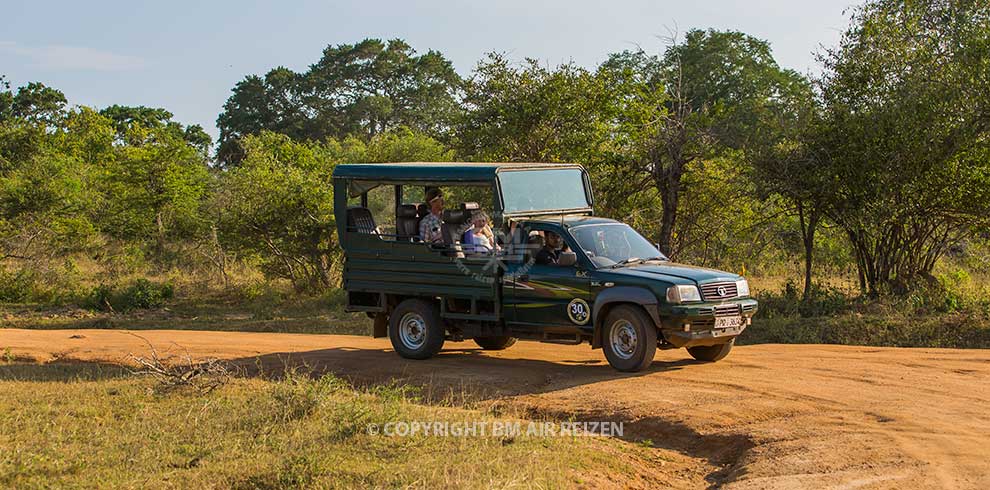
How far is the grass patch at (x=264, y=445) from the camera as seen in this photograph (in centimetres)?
783

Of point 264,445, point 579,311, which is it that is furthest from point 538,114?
point 264,445

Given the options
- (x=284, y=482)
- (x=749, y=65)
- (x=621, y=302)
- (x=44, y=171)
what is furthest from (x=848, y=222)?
(x=749, y=65)

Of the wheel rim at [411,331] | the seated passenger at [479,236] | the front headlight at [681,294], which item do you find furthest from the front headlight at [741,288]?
the wheel rim at [411,331]

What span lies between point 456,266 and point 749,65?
37695 mm

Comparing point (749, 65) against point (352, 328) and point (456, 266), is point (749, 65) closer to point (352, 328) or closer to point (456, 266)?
point (352, 328)

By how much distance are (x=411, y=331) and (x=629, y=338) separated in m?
3.24

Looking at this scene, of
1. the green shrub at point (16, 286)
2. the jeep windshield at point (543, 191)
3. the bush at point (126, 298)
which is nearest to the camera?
the jeep windshield at point (543, 191)

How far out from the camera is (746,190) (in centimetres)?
1872

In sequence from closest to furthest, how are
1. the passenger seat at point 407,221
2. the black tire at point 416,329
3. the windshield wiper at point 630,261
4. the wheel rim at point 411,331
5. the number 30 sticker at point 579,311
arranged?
the number 30 sticker at point 579,311 < the windshield wiper at point 630,261 < the black tire at point 416,329 < the wheel rim at point 411,331 < the passenger seat at point 407,221

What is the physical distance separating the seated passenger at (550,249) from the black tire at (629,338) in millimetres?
1089

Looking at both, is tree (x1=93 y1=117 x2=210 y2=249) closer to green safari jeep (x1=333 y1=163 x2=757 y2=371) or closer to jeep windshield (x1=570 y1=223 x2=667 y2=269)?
green safari jeep (x1=333 y1=163 x2=757 y2=371)

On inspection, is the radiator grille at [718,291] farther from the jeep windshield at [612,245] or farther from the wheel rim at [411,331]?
the wheel rim at [411,331]

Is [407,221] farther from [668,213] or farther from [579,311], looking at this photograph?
[668,213]

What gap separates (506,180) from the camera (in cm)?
1222
